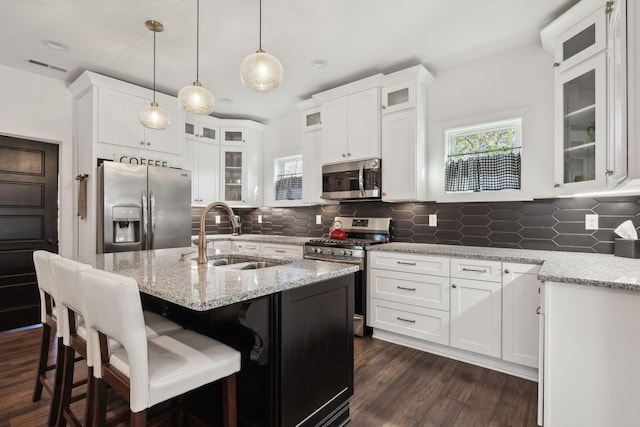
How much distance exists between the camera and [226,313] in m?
1.65

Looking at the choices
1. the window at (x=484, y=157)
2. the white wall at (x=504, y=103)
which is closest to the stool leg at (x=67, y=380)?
the white wall at (x=504, y=103)

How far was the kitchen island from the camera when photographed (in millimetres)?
1339

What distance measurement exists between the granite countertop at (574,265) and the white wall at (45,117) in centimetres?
351

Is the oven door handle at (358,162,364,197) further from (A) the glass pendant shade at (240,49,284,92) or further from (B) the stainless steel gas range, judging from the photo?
(A) the glass pendant shade at (240,49,284,92)

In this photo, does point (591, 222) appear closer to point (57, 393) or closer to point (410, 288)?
point (410, 288)

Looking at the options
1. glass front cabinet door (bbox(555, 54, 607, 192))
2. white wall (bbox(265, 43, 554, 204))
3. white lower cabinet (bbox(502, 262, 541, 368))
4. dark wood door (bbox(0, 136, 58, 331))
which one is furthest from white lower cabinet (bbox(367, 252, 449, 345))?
dark wood door (bbox(0, 136, 58, 331))

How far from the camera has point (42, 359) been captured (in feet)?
6.49

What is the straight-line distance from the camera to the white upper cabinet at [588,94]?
1.71 metres

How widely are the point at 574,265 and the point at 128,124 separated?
4.21 m

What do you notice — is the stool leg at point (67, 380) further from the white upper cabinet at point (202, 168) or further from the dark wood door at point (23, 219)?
the white upper cabinet at point (202, 168)

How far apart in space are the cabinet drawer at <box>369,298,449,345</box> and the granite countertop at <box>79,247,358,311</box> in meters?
1.29

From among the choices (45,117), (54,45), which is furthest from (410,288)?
(45,117)

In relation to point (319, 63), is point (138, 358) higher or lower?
lower

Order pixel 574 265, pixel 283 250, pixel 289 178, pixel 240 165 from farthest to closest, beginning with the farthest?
pixel 240 165 → pixel 289 178 → pixel 283 250 → pixel 574 265
